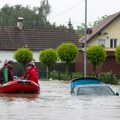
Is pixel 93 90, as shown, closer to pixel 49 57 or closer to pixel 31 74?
pixel 31 74

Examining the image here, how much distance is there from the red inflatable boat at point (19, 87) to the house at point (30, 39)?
39.0m

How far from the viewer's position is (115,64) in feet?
209

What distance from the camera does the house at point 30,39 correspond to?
72.3 m

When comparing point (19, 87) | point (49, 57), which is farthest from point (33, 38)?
point (19, 87)

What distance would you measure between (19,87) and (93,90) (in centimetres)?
504

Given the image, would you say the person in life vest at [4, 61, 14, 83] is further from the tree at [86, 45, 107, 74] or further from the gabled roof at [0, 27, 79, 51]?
the gabled roof at [0, 27, 79, 51]

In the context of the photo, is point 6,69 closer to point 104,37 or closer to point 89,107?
point 89,107

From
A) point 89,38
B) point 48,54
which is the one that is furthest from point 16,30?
point 48,54

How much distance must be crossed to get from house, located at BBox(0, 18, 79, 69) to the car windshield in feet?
140

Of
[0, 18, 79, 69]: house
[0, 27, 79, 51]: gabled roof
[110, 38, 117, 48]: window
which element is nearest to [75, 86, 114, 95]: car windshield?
[0, 18, 79, 69]: house

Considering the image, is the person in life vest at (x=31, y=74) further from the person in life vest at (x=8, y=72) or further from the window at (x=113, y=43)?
the window at (x=113, y=43)

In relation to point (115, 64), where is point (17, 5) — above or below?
above

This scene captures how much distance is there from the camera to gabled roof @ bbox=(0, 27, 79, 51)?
72.8 m

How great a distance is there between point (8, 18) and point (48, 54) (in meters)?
66.1
